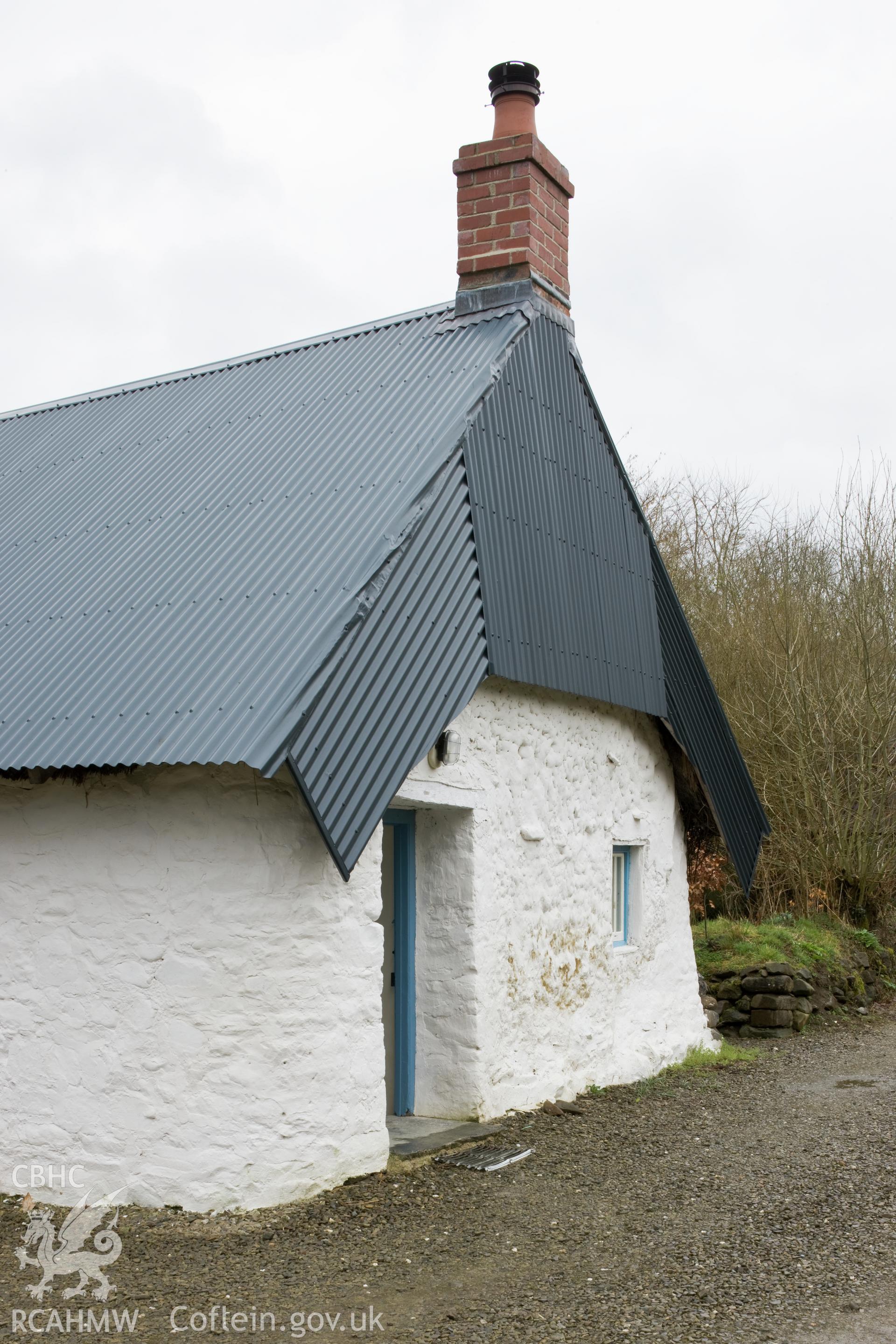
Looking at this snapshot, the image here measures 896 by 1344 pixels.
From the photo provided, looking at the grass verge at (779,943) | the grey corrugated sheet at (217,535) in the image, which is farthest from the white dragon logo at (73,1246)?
the grass verge at (779,943)

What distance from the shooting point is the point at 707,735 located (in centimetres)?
1084

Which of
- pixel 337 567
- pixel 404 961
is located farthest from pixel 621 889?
pixel 337 567

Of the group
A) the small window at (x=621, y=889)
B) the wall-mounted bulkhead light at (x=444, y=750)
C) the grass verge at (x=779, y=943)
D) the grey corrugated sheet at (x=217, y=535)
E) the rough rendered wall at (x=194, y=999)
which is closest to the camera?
the rough rendered wall at (x=194, y=999)

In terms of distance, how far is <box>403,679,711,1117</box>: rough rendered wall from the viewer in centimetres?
788

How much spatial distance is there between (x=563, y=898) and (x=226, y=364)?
5.28 m

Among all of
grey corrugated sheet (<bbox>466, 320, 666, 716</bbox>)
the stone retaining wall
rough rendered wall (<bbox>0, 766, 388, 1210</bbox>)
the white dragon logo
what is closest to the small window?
grey corrugated sheet (<bbox>466, 320, 666, 716</bbox>)

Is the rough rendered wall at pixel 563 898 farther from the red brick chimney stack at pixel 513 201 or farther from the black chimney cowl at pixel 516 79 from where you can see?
the black chimney cowl at pixel 516 79

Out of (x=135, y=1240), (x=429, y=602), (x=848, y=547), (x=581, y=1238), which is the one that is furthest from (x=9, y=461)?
(x=848, y=547)

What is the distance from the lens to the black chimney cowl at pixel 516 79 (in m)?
10.1

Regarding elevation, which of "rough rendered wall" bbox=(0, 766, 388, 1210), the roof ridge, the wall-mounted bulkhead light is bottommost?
"rough rendered wall" bbox=(0, 766, 388, 1210)

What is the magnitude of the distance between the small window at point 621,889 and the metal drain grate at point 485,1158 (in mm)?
2981

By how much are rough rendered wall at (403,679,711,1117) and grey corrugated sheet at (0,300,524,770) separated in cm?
135

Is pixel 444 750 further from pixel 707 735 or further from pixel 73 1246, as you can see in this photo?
pixel 707 735

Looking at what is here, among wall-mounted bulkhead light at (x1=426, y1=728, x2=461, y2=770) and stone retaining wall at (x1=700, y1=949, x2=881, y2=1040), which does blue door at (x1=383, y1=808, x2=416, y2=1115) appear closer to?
wall-mounted bulkhead light at (x1=426, y1=728, x2=461, y2=770)
